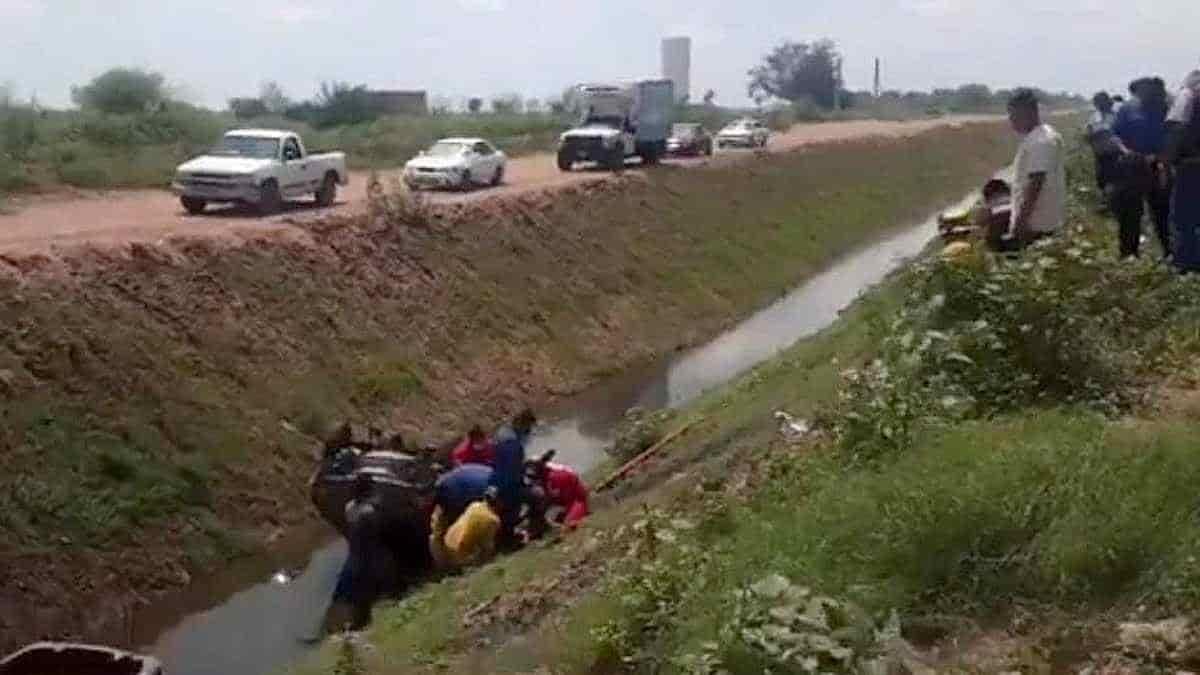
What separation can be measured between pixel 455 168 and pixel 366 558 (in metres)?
23.9

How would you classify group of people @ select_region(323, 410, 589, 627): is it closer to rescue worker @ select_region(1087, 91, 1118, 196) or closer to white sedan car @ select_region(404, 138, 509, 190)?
rescue worker @ select_region(1087, 91, 1118, 196)

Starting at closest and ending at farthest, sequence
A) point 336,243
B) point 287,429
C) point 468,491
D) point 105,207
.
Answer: point 468,491 → point 287,429 → point 336,243 → point 105,207

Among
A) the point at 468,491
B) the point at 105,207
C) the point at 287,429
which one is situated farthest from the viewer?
the point at 105,207

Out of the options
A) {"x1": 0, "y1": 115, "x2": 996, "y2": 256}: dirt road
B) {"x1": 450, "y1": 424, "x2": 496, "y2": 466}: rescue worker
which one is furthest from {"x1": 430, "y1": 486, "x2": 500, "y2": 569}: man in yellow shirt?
{"x1": 0, "y1": 115, "x2": 996, "y2": 256}: dirt road

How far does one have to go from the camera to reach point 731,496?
1008 centimetres

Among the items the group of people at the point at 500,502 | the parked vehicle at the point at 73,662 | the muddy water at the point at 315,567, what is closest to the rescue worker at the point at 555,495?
the group of people at the point at 500,502

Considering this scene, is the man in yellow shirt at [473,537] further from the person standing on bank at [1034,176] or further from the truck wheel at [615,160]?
the truck wheel at [615,160]

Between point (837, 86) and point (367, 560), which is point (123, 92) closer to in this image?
point (367, 560)

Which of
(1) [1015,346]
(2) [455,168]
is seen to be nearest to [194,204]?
(2) [455,168]

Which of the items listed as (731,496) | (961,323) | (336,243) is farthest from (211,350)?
(961,323)

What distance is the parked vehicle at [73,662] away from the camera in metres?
7.93

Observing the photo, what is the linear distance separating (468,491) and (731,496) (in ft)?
16.0

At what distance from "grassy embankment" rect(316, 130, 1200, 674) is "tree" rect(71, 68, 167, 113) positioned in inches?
2169

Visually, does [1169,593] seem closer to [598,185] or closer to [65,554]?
[65,554]
